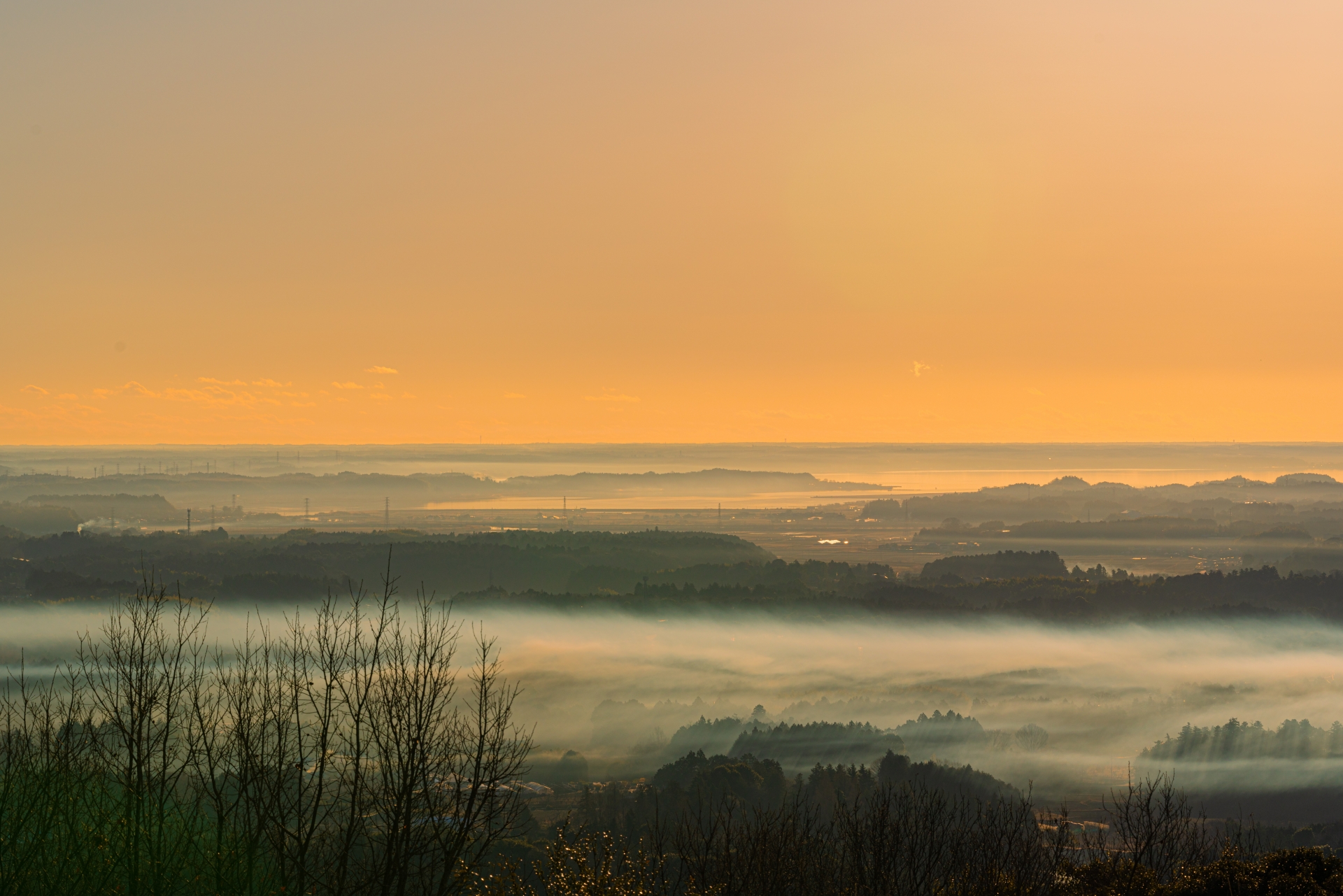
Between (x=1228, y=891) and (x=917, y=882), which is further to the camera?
(x=917, y=882)

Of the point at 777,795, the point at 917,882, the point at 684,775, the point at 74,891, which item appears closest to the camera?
the point at 74,891

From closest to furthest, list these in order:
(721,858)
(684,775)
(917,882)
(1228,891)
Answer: (1228,891), (917,882), (721,858), (684,775)

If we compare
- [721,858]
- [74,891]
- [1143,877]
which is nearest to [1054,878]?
[1143,877]

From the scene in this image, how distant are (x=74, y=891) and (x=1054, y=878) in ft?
100

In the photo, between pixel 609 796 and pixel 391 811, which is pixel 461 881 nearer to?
pixel 391 811

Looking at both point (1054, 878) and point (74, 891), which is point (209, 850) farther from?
point (1054, 878)

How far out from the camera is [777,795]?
161m

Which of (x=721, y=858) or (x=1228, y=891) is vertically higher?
(x=1228, y=891)

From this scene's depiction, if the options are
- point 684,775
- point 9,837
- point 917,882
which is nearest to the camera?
point 9,837

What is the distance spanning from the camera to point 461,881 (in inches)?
1047

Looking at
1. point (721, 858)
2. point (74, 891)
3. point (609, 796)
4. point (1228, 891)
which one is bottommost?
point (609, 796)

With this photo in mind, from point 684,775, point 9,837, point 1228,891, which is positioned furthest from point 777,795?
point 9,837

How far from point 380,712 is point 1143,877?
2517 centimetres

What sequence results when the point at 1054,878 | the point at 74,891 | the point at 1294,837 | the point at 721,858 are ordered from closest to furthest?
the point at 74,891
the point at 1054,878
the point at 721,858
the point at 1294,837
